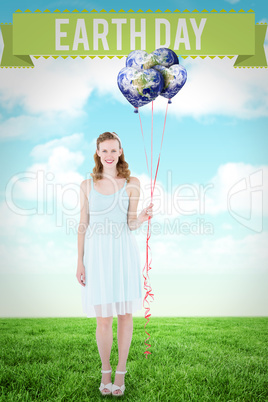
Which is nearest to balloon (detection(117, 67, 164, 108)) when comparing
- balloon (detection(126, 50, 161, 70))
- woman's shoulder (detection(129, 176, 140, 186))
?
balloon (detection(126, 50, 161, 70))

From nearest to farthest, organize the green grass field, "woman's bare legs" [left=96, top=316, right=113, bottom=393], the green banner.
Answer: "woman's bare legs" [left=96, top=316, right=113, bottom=393] → the green grass field → the green banner

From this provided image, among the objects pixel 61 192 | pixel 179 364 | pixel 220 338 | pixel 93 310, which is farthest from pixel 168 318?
pixel 93 310

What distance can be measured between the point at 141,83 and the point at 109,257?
123cm

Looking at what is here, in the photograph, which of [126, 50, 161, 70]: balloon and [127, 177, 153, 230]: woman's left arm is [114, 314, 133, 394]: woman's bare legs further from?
[126, 50, 161, 70]: balloon

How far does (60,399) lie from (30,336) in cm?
145

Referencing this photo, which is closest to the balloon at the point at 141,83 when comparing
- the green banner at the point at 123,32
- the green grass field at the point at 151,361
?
the green banner at the point at 123,32

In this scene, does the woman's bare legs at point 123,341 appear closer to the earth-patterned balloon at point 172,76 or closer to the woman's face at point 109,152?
the woman's face at point 109,152

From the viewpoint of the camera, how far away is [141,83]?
3.01 metres

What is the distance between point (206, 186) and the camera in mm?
4699

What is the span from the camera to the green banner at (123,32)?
164 inches

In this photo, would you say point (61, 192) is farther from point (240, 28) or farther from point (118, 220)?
point (240, 28)

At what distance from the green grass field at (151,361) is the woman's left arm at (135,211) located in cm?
116

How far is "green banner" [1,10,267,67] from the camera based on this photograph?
4.16m

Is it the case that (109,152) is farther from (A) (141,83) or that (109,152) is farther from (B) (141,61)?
(B) (141,61)
